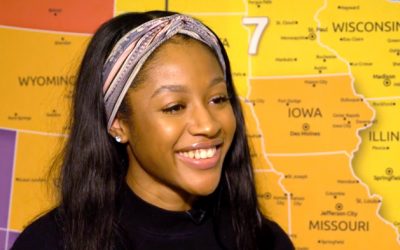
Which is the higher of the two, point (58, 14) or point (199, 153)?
point (58, 14)

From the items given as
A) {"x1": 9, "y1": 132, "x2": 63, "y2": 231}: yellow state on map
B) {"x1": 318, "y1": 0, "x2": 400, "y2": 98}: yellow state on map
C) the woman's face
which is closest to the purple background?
{"x1": 9, "y1": 132, "x2": 63, "y2": 231}: yellow state on map

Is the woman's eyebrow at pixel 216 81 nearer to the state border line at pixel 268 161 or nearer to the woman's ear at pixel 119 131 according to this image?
the woman's ear at pixel 119 131

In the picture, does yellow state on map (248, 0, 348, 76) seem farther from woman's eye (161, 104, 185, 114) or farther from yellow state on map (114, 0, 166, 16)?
woman's eye (161, 104, 185, 114)

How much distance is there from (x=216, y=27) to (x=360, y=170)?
517mm

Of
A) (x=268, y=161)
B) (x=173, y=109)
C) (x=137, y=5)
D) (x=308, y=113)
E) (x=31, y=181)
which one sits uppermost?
(x=137, y=5)

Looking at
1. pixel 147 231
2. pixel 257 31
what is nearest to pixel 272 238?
pixel 147 231

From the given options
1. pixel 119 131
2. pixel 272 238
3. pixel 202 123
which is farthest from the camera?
pixel 272 238

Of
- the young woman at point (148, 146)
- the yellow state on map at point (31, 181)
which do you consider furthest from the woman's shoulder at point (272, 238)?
the yellow state on map at point (31, 181)

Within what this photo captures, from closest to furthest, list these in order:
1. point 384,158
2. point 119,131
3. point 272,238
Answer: point 119,131, point 272,238, point 384,158

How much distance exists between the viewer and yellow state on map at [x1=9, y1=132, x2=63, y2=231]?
1.40 meters

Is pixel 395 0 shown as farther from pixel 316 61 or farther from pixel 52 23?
pixel 52 23

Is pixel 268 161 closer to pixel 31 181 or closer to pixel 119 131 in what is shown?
pixel 119 131

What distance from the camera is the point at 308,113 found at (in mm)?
1315

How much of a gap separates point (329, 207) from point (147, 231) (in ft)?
1.70
